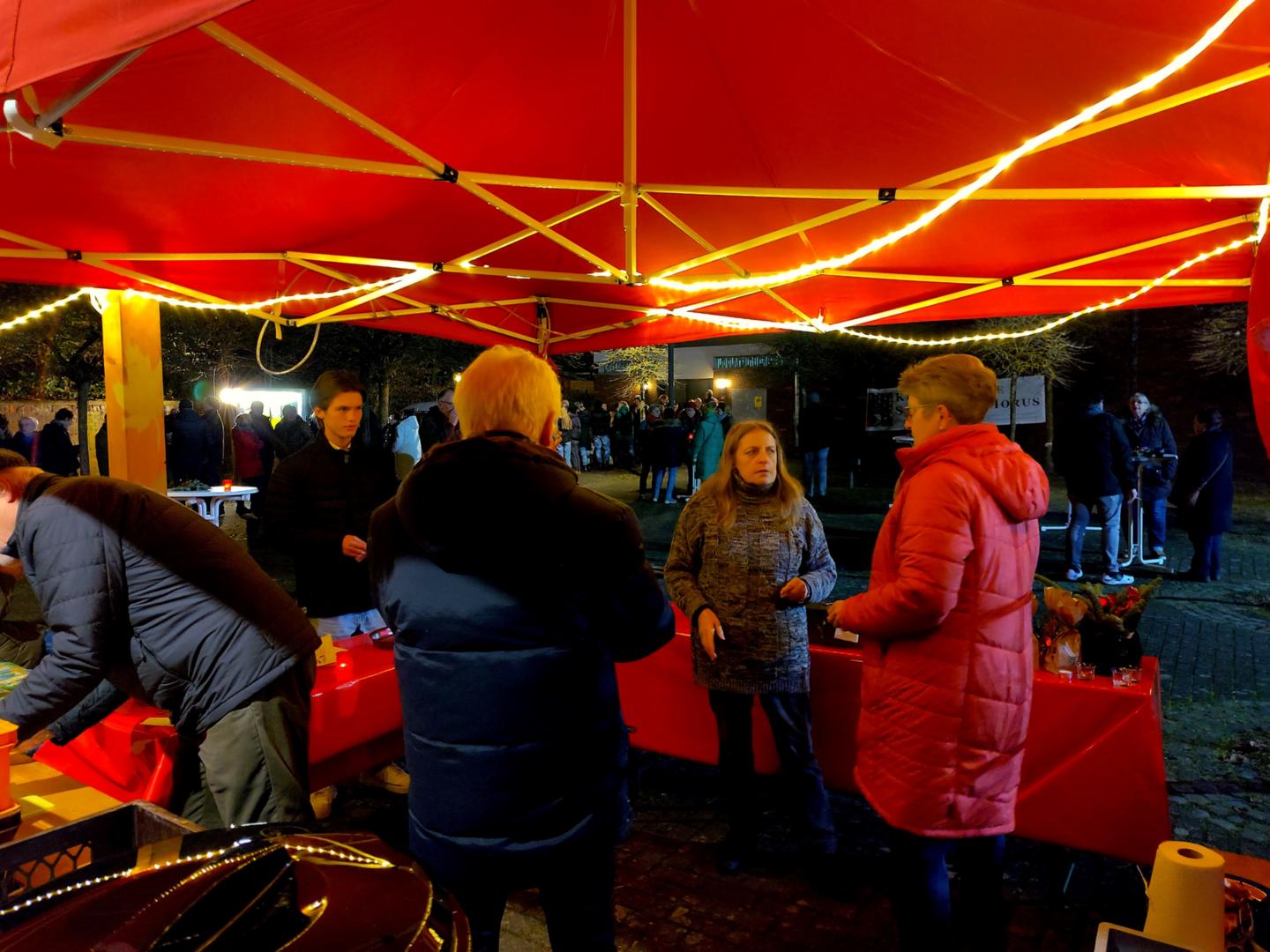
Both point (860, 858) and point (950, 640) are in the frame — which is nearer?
point (950, 640)

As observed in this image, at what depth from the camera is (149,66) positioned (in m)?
2.57

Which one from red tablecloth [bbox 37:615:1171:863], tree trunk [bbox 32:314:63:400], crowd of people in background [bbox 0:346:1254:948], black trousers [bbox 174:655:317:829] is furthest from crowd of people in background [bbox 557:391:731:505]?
tree trunk [bbox 32:314:63:400]

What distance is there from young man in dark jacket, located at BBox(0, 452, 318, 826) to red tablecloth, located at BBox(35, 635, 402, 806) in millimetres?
357

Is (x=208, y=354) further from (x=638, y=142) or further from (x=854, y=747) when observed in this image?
(x=854, y=747)

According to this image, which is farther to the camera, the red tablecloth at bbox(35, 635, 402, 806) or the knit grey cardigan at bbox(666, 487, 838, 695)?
the knit grey cardigan at bbox(666, 487, 838, 695)

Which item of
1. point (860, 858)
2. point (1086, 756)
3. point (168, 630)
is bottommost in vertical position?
point (860, 858)

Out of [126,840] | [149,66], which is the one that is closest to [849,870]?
[126,840]

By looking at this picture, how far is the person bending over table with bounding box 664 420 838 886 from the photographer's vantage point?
3.00m

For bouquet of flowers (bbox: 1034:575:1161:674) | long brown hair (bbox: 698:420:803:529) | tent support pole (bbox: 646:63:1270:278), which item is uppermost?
tent support pole (bbox: 646:63:1270:278)

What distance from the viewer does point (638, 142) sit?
3605 millimetres

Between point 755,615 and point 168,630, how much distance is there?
200 cm

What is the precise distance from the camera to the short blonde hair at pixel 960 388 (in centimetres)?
221

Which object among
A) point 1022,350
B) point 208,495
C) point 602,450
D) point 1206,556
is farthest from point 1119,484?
point 602,450

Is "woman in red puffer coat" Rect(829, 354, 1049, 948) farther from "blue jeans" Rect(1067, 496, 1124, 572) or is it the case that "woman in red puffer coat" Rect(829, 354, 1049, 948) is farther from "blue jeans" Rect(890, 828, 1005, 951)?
"blue jeans" Rect(1067, 496, 1124, 572)
